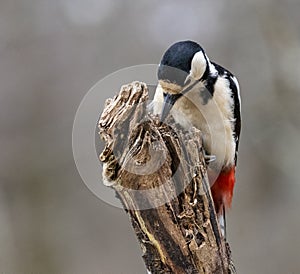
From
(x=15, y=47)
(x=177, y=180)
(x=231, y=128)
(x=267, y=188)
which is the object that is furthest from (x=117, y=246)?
(x=177, y=180)

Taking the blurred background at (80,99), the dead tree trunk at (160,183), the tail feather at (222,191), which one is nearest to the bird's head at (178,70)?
the dead tree trunk at (160,183)

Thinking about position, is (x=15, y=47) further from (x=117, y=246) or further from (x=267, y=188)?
(x=267, y=188)

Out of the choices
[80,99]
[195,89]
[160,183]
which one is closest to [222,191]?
[195,89]

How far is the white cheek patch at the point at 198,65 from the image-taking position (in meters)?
1.67

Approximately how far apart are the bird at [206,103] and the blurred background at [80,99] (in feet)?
5.28

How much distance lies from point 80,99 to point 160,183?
2293 mm

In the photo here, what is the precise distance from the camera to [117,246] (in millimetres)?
3463

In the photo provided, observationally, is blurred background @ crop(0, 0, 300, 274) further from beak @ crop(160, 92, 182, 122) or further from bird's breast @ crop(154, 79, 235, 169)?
beak @ crop(160, 92, 182, 122)

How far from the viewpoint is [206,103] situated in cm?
175

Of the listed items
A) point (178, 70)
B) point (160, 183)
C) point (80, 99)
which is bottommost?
point (160, 183)

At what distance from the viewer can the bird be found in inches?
63.5

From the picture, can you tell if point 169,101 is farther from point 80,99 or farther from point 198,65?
point 80,99

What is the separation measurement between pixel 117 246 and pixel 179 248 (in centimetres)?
218

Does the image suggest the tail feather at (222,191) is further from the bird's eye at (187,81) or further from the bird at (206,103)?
the bird's eye at (187,81)
